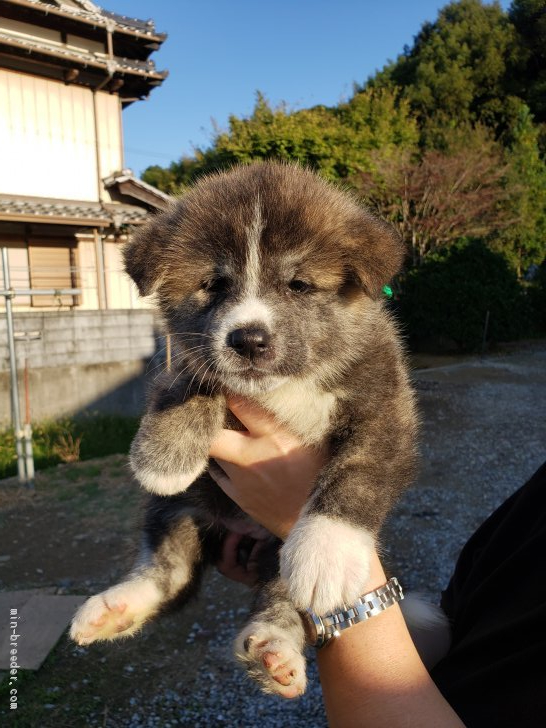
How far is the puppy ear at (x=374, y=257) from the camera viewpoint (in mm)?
2223

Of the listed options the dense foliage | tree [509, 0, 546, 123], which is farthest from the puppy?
tree [509, 0, 546, 123]

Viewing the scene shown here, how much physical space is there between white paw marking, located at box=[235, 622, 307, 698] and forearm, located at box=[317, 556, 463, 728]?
28cm

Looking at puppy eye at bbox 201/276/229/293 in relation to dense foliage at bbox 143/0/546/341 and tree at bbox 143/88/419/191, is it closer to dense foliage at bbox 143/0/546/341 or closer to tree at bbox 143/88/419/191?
dense foliage at bbox 143/0/546/341

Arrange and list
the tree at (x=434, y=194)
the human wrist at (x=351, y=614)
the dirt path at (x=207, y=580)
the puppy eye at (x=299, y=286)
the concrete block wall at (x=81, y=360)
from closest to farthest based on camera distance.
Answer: the human wrist at (x=351, y=614)
the puppy eye at (x=299, y=286)
the dirt path at (x=207, y=580)
the concrete block wall at (x=81, y=360)
the tree at (x=434, y=194)

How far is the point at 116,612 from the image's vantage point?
7.66ft

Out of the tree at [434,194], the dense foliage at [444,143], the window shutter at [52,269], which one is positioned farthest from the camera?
the tree at [434,194]

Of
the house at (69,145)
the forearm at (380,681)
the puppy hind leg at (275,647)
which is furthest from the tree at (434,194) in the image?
the forearm at (380,681)

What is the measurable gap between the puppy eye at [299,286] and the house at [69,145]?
33.8 ft

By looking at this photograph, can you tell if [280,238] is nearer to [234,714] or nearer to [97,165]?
[234,714]

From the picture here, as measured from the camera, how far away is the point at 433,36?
3159 centimetres

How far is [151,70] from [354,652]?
14.5 metres

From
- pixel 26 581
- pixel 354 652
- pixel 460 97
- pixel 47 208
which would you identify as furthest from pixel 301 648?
pixel 460 97

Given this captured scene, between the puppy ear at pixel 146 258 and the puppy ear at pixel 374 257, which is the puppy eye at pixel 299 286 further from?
the puppy ear at pixel 146 258

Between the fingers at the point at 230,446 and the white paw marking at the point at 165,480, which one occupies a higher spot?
the fingers at the point at 230,446
